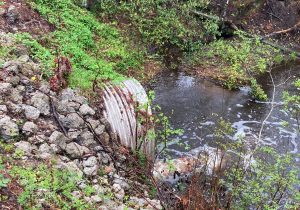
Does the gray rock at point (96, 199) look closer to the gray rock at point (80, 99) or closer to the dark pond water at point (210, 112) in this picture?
the gray rock at point (80, 99)

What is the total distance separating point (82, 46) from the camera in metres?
9.91

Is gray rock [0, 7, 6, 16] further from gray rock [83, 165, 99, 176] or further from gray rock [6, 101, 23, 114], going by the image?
gray rock [83, 165, 99, 176]

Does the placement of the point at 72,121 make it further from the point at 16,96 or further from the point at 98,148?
the point at 16,96

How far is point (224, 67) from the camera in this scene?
1218cm

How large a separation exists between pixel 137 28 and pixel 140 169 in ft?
21.7

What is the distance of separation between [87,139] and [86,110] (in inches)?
25.2

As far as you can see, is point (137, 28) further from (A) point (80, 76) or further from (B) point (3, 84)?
(B) point (3, 84)

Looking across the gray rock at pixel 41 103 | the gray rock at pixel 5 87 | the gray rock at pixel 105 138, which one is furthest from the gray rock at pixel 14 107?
the gray rock at pixel 105 138

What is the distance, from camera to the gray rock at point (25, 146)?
529cm

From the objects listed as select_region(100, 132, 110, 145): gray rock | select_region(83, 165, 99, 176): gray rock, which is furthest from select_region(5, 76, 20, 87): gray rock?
select_region(83, 165, 99, 176): gray rock

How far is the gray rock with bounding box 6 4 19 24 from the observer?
8738 mm

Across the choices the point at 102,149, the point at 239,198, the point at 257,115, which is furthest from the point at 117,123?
the point at 257,115

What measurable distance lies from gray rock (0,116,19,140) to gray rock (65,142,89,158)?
32.6 inches

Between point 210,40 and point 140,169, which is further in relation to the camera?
point 210,40
